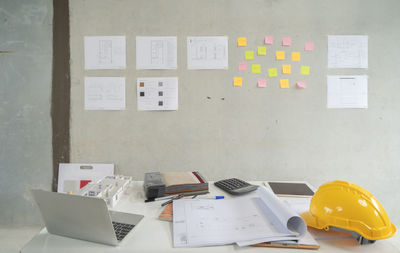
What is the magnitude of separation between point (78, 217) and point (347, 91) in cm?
199

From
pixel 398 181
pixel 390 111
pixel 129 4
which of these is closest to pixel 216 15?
pixel 129 4

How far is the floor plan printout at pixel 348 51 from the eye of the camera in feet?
5.90

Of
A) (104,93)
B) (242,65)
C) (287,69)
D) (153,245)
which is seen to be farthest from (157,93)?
(153,245)

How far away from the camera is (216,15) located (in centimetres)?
180

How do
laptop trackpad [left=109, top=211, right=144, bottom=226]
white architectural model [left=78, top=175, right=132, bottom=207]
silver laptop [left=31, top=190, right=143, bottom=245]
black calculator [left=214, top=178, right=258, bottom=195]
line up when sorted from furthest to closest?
1. black calculator [left=214, top=178, right=258, bottom=195]
2. white architectural model [left=78, top=175, right=132, bottom=207]
3. laptop trackpad [left=109, top=211, right=144, bottom=226]
4. silver laptop [left=31, top=190, right=143, bottom=245]

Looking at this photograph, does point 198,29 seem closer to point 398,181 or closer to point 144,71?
point 144,71

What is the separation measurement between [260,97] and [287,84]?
0.78 feet

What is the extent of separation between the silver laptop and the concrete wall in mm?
1364

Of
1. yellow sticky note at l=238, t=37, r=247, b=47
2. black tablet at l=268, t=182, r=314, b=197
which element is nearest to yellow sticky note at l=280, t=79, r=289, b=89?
yellow sticky note at l=238, t=37, r=247, b=47

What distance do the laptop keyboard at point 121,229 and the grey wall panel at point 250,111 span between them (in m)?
1.05

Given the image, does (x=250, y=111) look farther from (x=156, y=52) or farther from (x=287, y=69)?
(x=156, y=52)

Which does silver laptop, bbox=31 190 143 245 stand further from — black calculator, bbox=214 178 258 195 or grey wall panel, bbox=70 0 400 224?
grey wall panel, bbox=70 0 400 224

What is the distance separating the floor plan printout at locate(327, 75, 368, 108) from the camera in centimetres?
181

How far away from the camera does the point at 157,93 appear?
5.99ft
